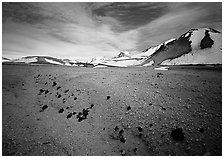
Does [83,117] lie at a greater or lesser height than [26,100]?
lesser

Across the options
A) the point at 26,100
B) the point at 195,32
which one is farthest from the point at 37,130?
the point at 195,32

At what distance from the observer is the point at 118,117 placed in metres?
17.8

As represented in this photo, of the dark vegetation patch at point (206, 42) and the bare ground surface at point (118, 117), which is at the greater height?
the dark vegetation patch at point (206, 42)

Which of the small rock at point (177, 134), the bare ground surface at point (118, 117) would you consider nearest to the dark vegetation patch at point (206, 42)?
the bare ground surface at point (118, 117)

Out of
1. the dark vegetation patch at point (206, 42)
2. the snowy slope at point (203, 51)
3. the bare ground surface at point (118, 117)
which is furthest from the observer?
the dark vegetation patch at point (206, 42)

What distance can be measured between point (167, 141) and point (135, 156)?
3352 millimetres

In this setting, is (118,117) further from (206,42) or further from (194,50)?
(206,42)

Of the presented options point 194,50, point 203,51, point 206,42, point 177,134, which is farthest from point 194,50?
point 177,134

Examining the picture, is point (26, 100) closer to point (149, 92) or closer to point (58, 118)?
point (58, 118)

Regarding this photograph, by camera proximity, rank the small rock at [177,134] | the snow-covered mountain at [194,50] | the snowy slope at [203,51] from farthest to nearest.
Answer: the snow-covered mountain at [194,50]
the snowy slope at [203,51]
the small rock at [177,134]

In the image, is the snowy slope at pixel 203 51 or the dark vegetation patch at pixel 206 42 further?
the dark vegetation patch at pixel 206 42

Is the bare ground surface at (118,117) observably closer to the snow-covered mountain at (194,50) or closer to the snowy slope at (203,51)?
the snow-covered mountain at (194,50)

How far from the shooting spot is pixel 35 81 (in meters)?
28.6

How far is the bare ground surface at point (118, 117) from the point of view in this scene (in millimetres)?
14586
